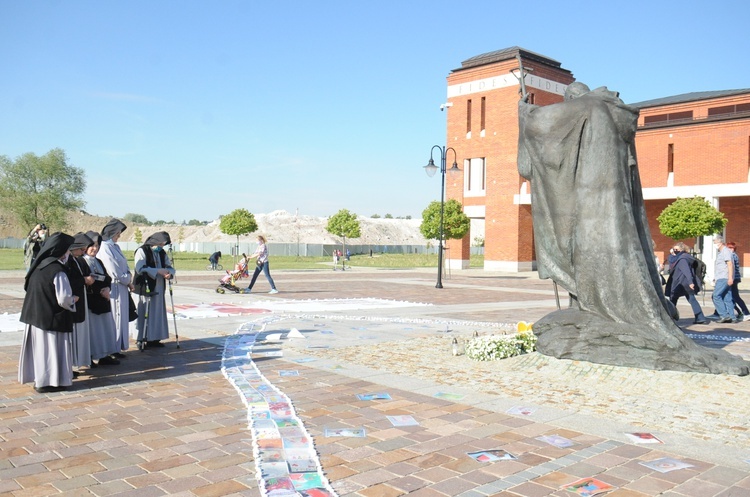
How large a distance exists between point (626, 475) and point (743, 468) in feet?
2.94

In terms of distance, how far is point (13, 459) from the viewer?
480 cm

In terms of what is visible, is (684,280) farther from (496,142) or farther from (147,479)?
(496,142)

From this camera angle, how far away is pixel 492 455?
4945mm

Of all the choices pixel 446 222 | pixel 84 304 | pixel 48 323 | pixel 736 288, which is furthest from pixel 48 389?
pixel 446 222

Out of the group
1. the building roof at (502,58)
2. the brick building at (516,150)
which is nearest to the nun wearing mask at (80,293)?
the brick building at (516,150)

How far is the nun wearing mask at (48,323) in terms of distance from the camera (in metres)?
6.96

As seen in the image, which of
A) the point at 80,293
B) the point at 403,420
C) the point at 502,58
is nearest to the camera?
the point at 403,420

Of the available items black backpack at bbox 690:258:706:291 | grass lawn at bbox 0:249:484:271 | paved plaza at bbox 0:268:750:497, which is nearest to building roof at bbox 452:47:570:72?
grass lawn at bbox 0:249:484:271

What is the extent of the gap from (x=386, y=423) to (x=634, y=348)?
357 centimetres

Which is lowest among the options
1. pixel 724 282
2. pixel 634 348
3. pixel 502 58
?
pixel 634 348

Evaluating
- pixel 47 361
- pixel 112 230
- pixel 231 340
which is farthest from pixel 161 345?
pixel 47 361

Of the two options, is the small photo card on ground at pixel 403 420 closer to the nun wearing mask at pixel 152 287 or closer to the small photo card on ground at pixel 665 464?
the small photo card on ground at pixel 665 464

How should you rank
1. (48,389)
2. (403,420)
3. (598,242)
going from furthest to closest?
(598,242), (48,389), (403,420)

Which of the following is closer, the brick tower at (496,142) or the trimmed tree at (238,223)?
the brick tower at (496,142)
